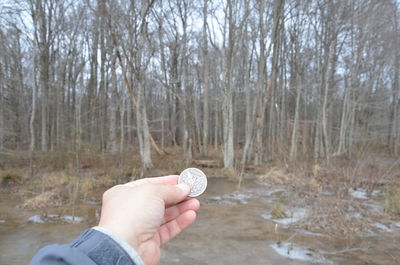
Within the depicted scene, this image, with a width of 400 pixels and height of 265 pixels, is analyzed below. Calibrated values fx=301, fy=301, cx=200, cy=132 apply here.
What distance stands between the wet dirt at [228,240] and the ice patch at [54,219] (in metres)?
0.05

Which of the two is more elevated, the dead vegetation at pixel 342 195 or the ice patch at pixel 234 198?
the dead vegetation at pixel 342 195

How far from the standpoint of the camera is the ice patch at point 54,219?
743 centimetres

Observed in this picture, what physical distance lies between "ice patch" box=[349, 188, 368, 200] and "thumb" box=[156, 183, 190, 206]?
31.5ft

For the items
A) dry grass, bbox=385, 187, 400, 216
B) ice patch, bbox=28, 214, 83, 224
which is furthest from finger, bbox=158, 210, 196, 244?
dry grass, bbox=385, 187, 400, 216

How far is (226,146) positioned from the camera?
15.7 m

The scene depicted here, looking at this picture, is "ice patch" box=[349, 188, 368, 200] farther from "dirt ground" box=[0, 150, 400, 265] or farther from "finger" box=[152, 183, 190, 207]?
"finger" box=[152, 183, 190, 207]

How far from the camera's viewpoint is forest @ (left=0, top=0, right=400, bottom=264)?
6.66 m

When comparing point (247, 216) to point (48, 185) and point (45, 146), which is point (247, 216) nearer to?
point (48, 185)

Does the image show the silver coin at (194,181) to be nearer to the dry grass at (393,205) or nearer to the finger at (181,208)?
the finger at (181,208)

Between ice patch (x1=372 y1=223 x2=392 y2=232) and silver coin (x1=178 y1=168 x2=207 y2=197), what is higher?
silver coin (x1=178 y1=168 x2=207 y2=197)

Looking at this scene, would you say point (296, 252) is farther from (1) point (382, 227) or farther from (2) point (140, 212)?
(2) point (140, 212)

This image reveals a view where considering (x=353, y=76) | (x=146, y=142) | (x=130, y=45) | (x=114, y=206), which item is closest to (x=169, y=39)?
(x=130, y=45)

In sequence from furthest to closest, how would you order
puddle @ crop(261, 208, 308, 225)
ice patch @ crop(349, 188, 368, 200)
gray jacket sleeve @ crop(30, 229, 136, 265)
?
ice patch @ crop(349, 188, 368, 200) → puddle @ crop(261, 208, 308, 225) → gray jacket sleeve @ crop(30, 229, 136, 265)

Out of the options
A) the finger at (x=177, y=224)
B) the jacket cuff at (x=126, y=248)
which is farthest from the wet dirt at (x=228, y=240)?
the jacket cuff at (x=126, y=248)
